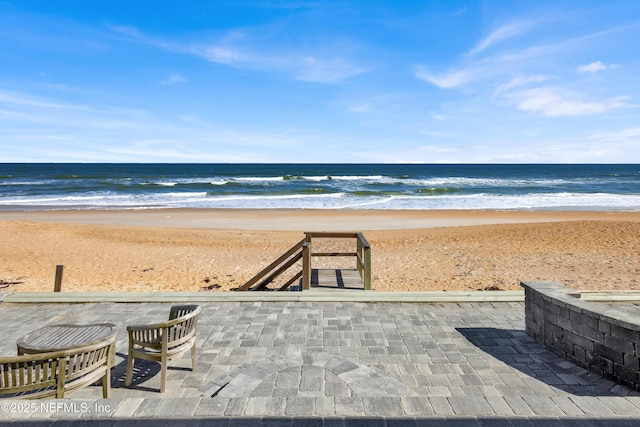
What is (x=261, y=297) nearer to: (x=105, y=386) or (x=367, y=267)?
(x=367, y=267)

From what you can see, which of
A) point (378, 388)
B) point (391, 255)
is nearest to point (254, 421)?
point (378, 388)

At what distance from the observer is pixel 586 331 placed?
15.1 feet

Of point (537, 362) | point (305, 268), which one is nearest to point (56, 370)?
point (305, 268)

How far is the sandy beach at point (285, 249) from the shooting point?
10.3 meters

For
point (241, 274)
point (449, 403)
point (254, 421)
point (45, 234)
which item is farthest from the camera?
point (45, 234)

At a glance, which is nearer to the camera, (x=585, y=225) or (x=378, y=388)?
(x=378, y=388)

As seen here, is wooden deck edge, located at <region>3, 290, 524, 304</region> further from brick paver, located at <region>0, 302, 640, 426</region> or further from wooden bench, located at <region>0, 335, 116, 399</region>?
wooden bench, located at <region>0, 335, 116, 399</region>

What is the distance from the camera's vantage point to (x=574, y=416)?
11.0ft

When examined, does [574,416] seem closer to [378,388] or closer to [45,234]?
[378,388]

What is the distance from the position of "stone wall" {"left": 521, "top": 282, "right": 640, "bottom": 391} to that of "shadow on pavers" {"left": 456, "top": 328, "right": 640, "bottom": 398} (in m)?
0.11

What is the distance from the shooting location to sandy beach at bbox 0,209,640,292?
406 inches

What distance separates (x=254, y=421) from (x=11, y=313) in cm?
590

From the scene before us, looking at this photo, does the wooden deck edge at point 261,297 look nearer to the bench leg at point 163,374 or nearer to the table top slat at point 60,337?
the table top slat at point 60,337

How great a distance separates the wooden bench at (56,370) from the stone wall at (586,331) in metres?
5.41
